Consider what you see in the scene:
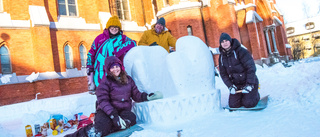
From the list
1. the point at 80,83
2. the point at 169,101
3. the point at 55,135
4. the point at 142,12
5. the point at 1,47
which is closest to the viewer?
the point at 169,101

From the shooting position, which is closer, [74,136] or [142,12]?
[74,136]

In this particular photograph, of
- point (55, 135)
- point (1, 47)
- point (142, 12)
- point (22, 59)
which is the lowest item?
point (55, 135)

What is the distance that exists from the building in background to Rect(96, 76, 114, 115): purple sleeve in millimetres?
48176

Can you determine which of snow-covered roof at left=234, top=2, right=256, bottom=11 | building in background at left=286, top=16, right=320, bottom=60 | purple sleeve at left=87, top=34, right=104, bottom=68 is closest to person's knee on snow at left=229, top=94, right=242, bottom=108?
purple sleeve at left=87, top=34, right=104, bottom=68

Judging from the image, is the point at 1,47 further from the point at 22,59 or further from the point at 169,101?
the point at 169,101

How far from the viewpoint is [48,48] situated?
10.8 meters

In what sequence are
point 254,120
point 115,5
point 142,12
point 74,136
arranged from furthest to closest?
1. point 142,12
2. point 115,5
3. point 74,136
4. point 254,120

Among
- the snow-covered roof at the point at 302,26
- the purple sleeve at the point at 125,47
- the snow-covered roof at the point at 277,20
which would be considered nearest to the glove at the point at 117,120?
the purple sleeve at the point at 125,47

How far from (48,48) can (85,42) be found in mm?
2295

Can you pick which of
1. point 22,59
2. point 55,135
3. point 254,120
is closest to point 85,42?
point 22,59

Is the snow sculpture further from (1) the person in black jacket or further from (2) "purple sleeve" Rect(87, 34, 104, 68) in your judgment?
(2) "purple sleeve" Rect(87, 34, 104, 68)

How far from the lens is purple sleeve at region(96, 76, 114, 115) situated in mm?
2580

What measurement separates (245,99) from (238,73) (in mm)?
448

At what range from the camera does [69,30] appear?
12.0m
